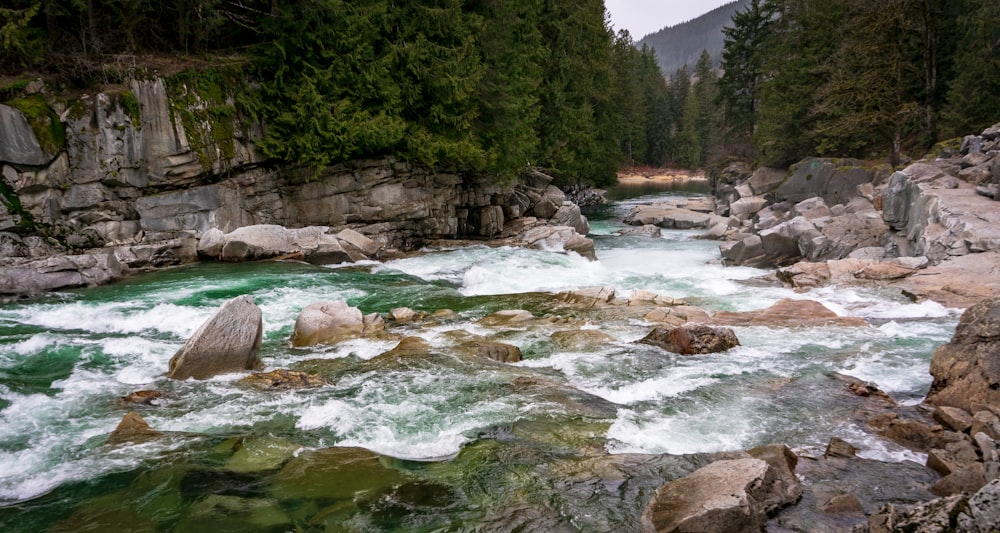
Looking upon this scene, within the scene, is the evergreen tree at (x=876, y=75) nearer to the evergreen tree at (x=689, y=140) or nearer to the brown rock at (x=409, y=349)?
the brown rock at (x=409, y=349)

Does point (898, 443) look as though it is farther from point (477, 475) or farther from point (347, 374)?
point (347, 374)

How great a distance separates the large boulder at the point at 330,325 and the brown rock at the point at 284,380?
2092 mm

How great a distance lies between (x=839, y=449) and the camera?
21.4ft

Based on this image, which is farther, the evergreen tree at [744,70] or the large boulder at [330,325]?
the evergreen tree at [744,70]

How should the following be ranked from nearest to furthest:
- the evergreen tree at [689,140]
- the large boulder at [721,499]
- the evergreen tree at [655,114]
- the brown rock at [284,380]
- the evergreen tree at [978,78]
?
the large boulder at [721,499]
the brown rock at [284,380]
the evergreen tree at [978,78]
the evergreen tree at [689,140]
the evergreen tree at [655,114]

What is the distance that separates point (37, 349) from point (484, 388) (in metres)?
7.96

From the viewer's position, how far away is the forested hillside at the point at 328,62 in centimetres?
1884

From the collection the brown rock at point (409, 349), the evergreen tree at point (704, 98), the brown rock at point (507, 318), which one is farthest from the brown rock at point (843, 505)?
the evergreen tree at point (704, 98)

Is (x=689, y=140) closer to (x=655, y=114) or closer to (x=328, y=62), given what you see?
(x=655, y=114)

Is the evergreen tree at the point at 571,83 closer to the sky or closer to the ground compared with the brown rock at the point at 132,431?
closer to the sky

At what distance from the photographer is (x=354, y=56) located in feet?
70.4

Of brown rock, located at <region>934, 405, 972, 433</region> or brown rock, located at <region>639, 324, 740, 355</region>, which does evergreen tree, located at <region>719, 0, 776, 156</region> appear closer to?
brown rock, located at <region>639, 324, 740, 355</region>

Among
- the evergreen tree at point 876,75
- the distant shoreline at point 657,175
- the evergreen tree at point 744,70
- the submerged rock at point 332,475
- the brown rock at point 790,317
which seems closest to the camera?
the submerged rock at point 332,475

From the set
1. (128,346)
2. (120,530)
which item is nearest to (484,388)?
(120,530)
